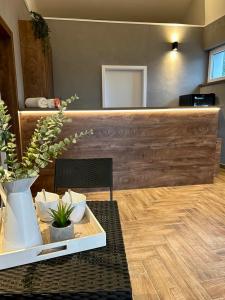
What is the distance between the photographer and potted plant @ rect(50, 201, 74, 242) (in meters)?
0.91

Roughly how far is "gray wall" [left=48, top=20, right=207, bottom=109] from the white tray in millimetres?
3956

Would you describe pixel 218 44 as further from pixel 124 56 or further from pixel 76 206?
pixel 76 206

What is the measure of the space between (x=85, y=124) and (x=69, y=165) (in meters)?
1.59

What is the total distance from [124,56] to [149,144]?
2586 mm

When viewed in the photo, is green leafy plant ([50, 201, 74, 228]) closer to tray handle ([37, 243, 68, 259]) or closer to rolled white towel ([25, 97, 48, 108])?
tray handle ([37, 243, 68, 259])

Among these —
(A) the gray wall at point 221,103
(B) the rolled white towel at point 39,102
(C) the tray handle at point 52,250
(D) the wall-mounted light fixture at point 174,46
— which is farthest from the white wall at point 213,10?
(C) the tray handle at point 52,250

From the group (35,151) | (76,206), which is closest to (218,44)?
(76,206)

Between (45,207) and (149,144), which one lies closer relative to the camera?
(45,207)

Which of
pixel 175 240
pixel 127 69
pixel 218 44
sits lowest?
pixel 175 240

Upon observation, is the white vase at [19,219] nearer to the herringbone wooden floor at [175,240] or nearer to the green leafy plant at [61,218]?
the green leafy plant at [61,218]

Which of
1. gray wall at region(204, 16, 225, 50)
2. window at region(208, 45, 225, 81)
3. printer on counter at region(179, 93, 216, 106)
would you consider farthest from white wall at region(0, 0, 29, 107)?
window at region(208, 45, 225, 81)

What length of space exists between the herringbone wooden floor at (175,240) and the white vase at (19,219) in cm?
106

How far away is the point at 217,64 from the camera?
521 cm

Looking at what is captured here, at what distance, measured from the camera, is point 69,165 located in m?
1.70
